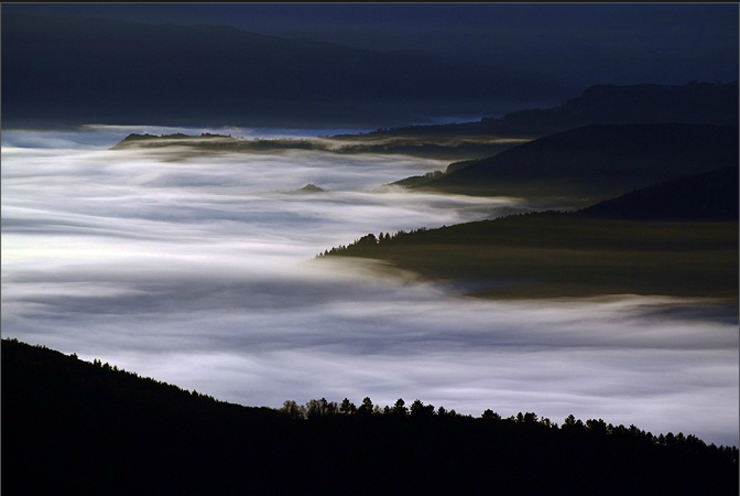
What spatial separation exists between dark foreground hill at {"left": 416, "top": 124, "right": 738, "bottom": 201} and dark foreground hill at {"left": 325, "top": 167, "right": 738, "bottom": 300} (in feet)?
67.1

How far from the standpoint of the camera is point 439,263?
8519 centimetres

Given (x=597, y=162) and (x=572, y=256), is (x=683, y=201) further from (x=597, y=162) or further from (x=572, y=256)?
(x=597, y=162)

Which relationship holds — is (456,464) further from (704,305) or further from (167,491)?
(704,305)

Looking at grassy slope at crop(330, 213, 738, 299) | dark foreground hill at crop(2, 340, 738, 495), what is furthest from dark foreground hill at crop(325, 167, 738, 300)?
dark foreground hill at crop(2, 340, 738, 495)

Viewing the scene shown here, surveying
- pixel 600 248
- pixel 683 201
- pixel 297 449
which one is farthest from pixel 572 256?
pixel 297 449

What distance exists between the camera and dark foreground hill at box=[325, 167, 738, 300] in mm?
68125

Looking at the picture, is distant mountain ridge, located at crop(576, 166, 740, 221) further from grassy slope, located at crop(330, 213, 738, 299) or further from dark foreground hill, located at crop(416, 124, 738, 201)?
dark foreground hill, located at crop(416, 124, 738, 201)

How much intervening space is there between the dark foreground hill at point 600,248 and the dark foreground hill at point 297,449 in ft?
117

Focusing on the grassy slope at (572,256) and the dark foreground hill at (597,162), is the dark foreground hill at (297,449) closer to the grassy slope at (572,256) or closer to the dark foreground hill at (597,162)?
the grassy slope at (572,256)

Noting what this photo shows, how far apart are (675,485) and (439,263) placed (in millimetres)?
65016

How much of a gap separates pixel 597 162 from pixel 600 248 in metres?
55.1

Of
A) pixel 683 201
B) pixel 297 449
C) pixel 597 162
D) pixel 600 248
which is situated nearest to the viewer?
pixel 297 449

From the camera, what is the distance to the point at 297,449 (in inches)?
784

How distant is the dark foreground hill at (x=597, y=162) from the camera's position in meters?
124
